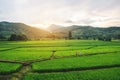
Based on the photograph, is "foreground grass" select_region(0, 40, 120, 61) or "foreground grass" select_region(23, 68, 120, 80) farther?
"foreground grass" select_region(0, 40, 120, 61)

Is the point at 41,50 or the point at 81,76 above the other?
the point at 41,50

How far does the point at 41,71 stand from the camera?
100ft

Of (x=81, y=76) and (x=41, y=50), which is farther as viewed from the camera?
(x=41, y=50)

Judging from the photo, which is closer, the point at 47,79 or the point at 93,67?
the point at 47,79

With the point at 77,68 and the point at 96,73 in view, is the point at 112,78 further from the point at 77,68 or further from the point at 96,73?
the point at 77,68

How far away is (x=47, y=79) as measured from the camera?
82.0 ft

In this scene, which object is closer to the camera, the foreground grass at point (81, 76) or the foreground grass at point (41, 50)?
the foreground grass at point (81, 76)

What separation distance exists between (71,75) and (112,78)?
6.37 metres

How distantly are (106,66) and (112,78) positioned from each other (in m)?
9.16

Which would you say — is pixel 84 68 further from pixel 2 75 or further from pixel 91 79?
pixel 2 75

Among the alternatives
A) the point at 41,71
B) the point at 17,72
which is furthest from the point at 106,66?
the point at 17,72

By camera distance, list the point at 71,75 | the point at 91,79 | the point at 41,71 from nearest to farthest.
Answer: the point at 91,79, the point at 71,75, the point at 41,71

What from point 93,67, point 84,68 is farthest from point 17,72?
point 93,67

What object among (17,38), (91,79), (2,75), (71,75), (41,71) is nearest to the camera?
(91,79)
